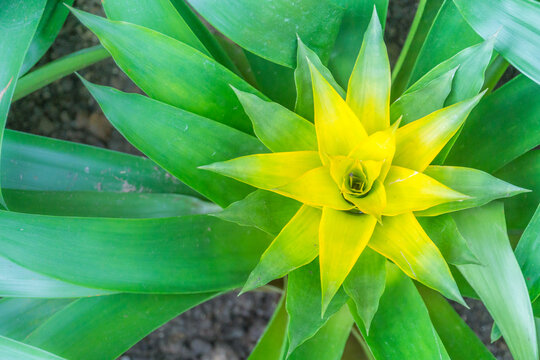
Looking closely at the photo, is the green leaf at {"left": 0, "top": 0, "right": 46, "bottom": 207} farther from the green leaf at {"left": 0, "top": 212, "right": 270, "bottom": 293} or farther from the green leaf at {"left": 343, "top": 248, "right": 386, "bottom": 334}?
the green leaf at {"left": 343, "top": 248, "right": 386, "bottom": 334}

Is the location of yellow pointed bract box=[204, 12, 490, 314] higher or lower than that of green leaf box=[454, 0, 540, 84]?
lower

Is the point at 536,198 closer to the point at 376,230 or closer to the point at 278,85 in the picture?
the point at 376,230

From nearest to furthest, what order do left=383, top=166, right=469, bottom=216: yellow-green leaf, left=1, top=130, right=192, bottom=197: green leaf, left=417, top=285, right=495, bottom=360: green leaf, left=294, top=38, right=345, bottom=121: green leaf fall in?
left=383, top=166, right=469, bottom=216: yellow-green leaf
left=294, top=38, right=345, bottom=121: green leaf
left=417, top=285, right=495, bottom=360: green leaf
left=1, top=130, right=192, bottom=197: green leaf

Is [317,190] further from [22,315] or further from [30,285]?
[22,315]

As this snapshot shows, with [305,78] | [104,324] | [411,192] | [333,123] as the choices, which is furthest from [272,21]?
[104,324]

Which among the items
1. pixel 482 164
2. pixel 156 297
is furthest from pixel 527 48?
pixel 156 297

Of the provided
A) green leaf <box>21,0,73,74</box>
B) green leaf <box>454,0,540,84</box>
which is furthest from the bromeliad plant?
green leaf <box>21,0,73,74</box>
